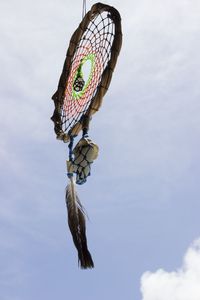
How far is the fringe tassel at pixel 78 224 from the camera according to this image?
34.7ft

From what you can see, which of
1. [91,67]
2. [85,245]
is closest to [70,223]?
[85,245]

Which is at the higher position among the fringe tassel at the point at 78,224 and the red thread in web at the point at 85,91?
the red thread in web at the point at 85,91

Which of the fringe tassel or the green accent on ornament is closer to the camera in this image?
the fringe tassel

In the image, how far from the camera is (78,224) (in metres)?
11.0

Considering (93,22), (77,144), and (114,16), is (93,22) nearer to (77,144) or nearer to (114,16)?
(114,16)

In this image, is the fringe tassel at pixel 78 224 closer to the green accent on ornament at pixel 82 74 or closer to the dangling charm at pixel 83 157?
the dangling charm at pixel 83 157

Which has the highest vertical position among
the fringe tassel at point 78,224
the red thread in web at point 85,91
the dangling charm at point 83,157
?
the red thread in web at point 85,91

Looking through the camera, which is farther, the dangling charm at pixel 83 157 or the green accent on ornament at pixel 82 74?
the green accent on ornament at pixel 82 74

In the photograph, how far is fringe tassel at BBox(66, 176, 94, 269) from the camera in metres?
10.6

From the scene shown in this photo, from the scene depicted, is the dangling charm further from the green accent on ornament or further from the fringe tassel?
the green accent on ornament

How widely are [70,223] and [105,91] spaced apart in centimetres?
181

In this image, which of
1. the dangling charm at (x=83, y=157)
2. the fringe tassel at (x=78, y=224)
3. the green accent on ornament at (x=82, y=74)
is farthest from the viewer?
the green accent on ornament at (x=82, y=74)

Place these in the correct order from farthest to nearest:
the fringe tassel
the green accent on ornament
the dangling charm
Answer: the green accent on ornament, the dangling charm, the fringe tassel

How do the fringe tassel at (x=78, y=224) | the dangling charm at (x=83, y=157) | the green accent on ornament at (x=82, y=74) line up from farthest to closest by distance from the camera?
the green accent on ornament at (x=82, y=74) → the dangling charm at (x=83, y=157) → the fringe tassel at (x=78, y=224)
